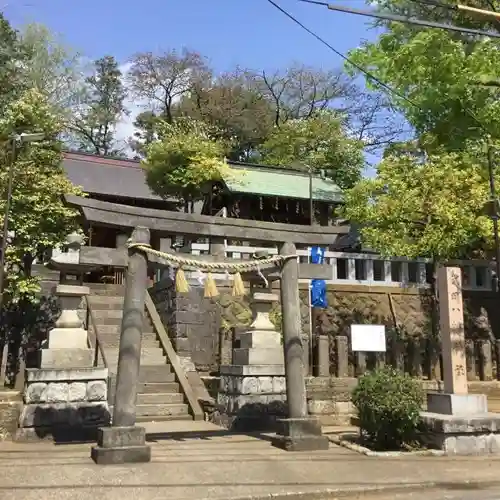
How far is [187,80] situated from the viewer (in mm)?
Answer: 39344

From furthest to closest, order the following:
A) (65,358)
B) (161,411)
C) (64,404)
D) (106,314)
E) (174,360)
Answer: (106,314) → (174,360) → (161,411) → (65,358) → (64,404)

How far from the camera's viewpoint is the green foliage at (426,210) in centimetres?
1581

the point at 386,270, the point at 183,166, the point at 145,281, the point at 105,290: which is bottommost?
the point at 145,281

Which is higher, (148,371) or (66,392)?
(148,371)

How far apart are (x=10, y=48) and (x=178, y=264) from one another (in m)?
20.7

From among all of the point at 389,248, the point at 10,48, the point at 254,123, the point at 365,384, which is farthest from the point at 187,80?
the point at 365,384

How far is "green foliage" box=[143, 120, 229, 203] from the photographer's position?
2459 centimetres

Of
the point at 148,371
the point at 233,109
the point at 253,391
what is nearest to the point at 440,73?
the point at 253,391

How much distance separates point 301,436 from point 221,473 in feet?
6.62

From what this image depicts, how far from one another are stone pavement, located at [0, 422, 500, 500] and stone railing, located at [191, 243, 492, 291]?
9.44m

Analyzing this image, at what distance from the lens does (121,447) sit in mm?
7336

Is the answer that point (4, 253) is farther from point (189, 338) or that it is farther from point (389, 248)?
point (389, 248)

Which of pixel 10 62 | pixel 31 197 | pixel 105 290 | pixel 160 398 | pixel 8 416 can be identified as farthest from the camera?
pixel 10 62

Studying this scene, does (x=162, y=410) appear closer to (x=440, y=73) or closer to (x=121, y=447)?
(x=121, y=447)
